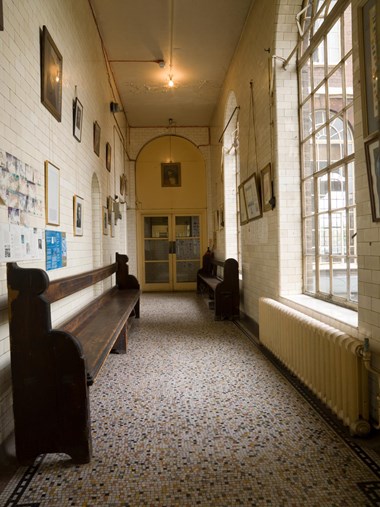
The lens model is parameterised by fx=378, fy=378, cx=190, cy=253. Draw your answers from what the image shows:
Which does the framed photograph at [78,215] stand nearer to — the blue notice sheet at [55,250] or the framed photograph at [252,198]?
the blue notice sheet at [55,250]

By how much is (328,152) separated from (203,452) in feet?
9.12

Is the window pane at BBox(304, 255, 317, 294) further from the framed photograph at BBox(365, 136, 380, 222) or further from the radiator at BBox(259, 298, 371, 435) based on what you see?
the framed photograph at BBox(365, 136, 380, 222)

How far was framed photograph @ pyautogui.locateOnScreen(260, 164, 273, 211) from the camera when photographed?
454cm

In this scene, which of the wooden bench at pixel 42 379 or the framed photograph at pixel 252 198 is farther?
the framed photograph at pixel 252 198

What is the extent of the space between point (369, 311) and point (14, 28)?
3027mm

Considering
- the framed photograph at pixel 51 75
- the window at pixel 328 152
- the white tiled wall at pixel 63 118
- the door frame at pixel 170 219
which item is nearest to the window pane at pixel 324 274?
the window at pixel 328 152

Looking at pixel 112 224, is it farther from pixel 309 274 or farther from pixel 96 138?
pixel 309 274

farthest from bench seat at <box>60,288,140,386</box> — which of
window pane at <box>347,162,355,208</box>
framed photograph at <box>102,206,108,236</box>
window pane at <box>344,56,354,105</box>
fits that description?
window pane at <box>344,56,354,105</box>

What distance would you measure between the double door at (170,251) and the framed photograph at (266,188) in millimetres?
5940

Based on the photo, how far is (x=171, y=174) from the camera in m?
10.8

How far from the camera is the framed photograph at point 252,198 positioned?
16.9 ft

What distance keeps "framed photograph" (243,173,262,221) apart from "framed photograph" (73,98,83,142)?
2328 mm

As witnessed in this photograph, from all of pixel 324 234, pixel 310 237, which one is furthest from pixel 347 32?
pixel 310 237

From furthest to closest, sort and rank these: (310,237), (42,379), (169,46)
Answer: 1. (169,46)
2. (310,237)
3. (42,379)
